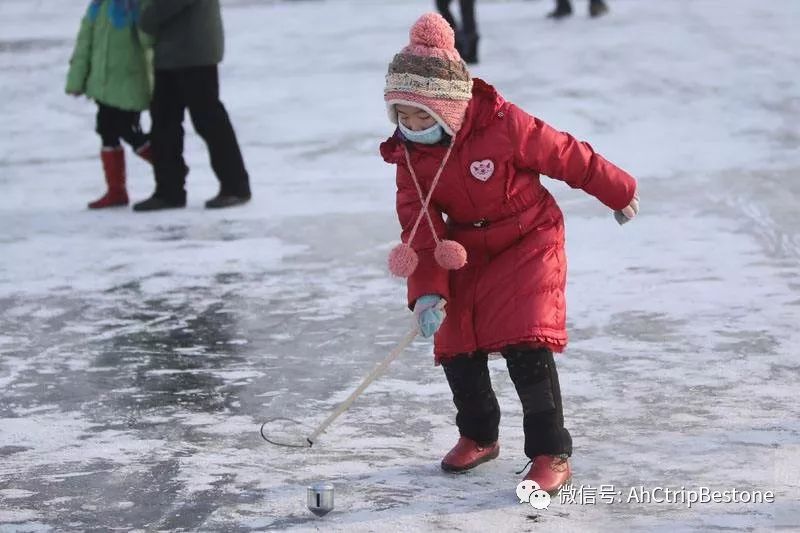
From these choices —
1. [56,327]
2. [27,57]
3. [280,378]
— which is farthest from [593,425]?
[27,57]

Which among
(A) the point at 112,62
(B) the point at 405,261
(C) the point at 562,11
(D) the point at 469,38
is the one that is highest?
(B) the point at 405,261

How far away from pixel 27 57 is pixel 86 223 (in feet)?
19.3

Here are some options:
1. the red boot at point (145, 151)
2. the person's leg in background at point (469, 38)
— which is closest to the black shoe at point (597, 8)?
the person's leg in background at point (469, 38)

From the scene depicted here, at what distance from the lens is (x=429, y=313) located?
13.8ft

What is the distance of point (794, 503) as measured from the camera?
4020 mm

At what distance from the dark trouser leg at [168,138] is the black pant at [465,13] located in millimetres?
4038

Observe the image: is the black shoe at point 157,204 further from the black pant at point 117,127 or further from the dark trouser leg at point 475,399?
the dark trouser leg at point 475,399

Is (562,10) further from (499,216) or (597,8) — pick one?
(499,216)

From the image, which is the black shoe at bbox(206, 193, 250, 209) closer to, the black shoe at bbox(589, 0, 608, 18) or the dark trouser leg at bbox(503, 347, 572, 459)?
the dark trouser leg at bbox(503, 347, 572, 459)

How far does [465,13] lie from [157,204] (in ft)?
14.4

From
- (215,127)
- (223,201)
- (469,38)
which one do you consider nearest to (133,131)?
(215,127)

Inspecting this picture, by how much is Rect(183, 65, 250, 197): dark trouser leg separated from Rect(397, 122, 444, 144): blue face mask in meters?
4.33

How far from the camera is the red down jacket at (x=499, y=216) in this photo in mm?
4188

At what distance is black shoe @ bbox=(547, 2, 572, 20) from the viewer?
14117mm
